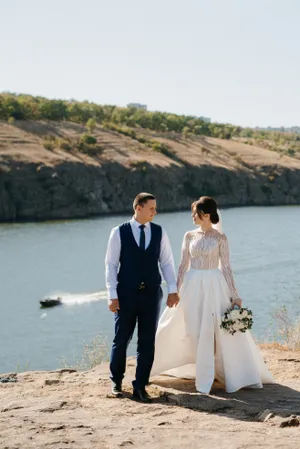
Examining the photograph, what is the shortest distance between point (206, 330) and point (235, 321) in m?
0.36

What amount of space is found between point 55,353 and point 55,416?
17625mm

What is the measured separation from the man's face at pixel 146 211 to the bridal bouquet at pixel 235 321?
51.8 inches

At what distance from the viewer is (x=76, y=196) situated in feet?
250

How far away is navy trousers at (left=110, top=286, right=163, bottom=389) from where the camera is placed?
292 inches

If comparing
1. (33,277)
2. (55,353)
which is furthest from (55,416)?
(33,277)

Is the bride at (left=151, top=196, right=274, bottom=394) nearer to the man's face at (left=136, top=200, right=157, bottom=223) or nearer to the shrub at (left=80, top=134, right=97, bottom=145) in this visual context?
the man's face at (left=136, top=200, right=157, bottom=223)

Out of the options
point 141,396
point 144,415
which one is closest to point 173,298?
point 141,396

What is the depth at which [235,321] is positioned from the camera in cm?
750

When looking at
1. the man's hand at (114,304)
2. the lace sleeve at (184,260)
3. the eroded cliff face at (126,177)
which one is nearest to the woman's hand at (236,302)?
the lace sleeve at (184,260)

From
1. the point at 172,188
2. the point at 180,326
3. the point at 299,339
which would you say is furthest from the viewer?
the point at 172,188

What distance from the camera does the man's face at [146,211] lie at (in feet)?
24.5

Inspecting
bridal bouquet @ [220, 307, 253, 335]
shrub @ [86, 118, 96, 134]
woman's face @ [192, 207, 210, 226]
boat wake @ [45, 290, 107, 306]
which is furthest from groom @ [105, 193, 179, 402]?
shrub @ [86, 118, 96, 134]

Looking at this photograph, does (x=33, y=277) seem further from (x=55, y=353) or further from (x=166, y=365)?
(x=166, y=365)

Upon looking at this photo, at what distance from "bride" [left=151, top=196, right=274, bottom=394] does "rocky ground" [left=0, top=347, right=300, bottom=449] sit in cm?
22
